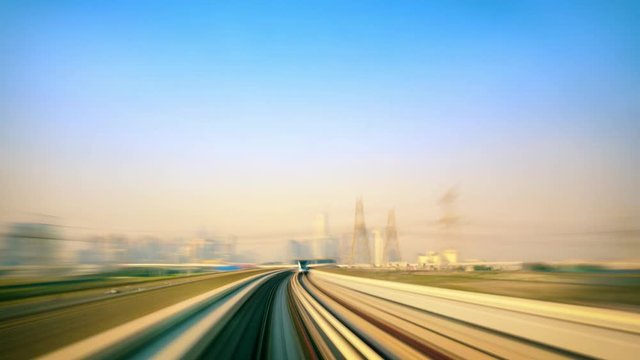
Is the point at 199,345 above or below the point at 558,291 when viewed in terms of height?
below

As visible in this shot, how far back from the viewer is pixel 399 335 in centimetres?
1120

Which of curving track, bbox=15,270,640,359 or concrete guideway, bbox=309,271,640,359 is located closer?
concrete guideway, bbox=309,271,640,359

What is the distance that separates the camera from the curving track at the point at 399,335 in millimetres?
7762

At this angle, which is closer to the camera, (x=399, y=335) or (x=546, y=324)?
(x=546, y=324)

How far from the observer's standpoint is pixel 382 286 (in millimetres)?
25719

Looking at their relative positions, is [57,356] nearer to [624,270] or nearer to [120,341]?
[120,341]

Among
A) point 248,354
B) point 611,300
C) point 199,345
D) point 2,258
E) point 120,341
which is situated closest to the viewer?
point 120,341

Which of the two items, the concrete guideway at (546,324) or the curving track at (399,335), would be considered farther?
the curving track at (399,335)

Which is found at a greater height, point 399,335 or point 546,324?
point 546,324

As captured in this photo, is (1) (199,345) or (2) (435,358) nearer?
(2) (435,358)

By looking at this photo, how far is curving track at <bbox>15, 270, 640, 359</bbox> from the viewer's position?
7.76 meters

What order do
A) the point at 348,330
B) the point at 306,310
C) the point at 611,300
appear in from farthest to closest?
the point at 306,310
the point at 348,330
the point at 611,300

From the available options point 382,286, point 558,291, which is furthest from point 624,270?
point 382,286

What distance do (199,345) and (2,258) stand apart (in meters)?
52.7
